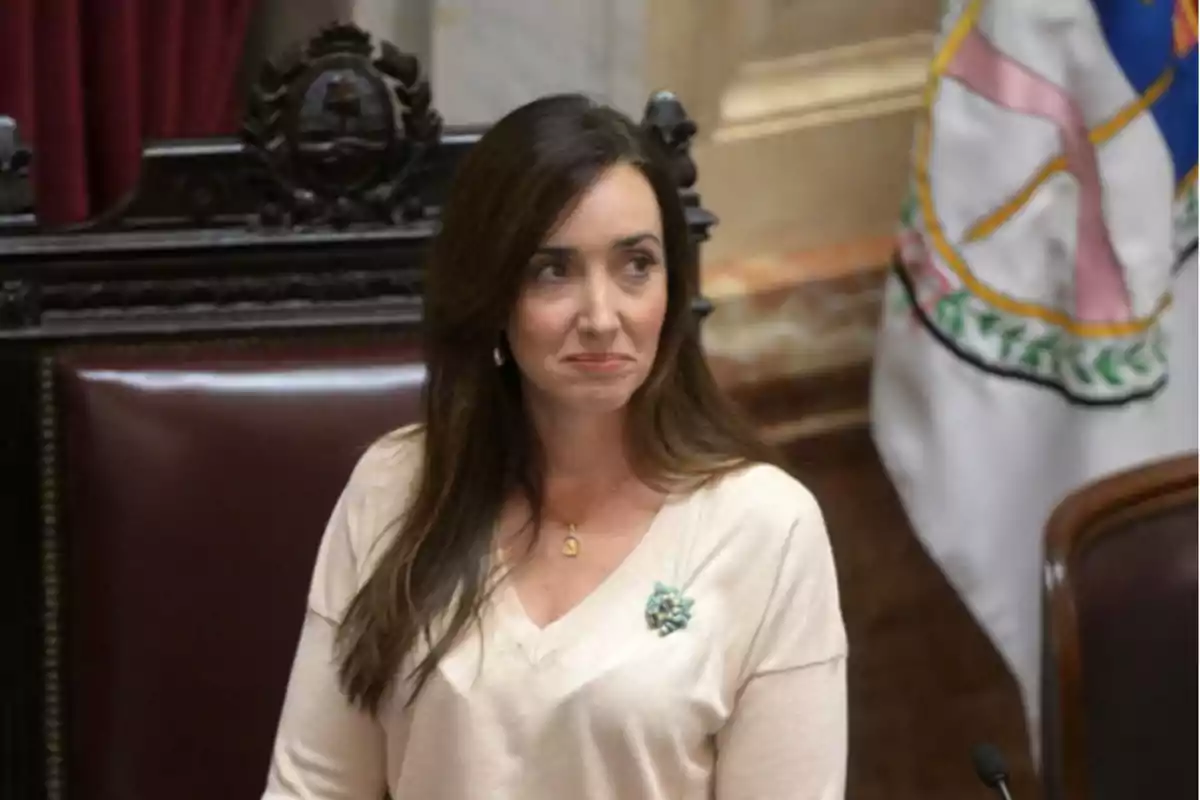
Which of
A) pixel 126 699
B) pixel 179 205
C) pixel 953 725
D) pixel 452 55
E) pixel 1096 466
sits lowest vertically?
pixel 953 725

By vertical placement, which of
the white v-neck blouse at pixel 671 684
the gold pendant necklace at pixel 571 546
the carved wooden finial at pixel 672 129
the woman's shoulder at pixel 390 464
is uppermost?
the carved wooden finial at pixel 672 129

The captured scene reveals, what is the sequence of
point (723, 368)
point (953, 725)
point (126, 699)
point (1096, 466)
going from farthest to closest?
point (953, 725) < point (723, 368) < point (1096, 466) < point (126, 699)

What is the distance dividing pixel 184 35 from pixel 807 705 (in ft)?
3.41

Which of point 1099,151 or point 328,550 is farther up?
point 1099,151

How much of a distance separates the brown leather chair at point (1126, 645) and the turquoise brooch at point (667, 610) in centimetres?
30

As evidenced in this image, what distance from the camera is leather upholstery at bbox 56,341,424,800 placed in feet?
5.01

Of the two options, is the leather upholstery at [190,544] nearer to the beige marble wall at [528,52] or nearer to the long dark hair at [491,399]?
the long dark hair at [491,399]

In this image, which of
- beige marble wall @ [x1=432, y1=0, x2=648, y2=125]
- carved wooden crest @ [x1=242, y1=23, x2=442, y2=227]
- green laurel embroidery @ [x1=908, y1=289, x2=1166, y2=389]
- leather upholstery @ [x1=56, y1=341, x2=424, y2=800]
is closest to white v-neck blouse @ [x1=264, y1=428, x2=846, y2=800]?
leather upholstery @ [x1=56, y1=341, x2=424, y2=800]

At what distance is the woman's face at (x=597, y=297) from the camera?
3.66 ft

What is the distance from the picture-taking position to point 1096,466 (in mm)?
1801

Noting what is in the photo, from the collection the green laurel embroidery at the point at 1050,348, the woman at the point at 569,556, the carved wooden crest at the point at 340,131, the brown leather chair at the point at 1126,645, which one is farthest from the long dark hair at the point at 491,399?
the green laurel embroidery at the point at 1050,348

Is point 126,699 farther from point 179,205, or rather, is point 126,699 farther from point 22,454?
point 179,205

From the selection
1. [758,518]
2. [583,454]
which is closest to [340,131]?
[583,454]

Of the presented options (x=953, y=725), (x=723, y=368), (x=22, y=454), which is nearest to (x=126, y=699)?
(x=22, y=454)
